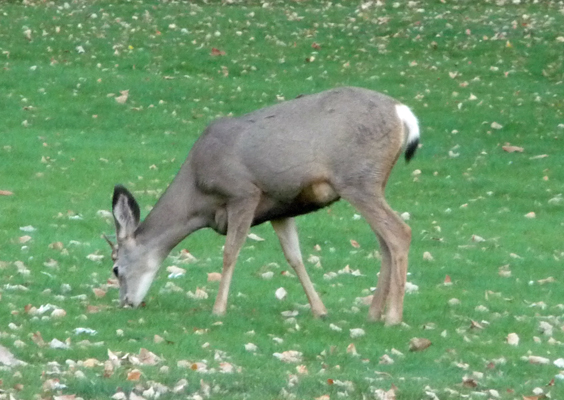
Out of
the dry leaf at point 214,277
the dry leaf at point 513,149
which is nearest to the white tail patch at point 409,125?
the dry leaf at point 214,277

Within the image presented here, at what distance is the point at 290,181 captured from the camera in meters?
9.52

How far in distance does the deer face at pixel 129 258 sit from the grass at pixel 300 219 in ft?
0.55

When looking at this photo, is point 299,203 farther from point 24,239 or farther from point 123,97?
point 123,97

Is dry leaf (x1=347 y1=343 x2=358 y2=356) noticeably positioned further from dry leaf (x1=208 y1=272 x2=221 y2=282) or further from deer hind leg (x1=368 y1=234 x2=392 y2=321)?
dry leaf (x1=208 y1=272 x2=221 y2=282)

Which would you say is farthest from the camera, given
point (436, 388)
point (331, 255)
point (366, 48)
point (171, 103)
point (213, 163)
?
point (366, 48)

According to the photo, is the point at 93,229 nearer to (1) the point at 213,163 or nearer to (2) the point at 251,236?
(2) the point at 251,236

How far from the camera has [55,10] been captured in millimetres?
26547

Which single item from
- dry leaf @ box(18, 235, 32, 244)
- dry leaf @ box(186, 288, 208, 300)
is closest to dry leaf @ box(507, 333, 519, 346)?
dry leaf @ box(186, 288, 208, 300)

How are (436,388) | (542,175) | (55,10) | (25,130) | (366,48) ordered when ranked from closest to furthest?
1. (436,388)
2. (542,175)
3. (25,130)
4. (366,48)
5. (55,10)

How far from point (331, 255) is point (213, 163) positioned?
284cm

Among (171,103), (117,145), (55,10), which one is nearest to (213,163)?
(117,145)

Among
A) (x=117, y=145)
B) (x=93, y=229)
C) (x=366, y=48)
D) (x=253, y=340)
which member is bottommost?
(x=366, y=48)

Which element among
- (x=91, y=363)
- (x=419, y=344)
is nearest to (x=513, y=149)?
(x=419, y=344)

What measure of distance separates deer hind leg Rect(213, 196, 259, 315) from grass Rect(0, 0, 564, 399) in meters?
0.21
